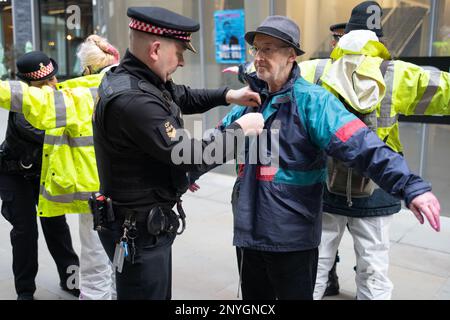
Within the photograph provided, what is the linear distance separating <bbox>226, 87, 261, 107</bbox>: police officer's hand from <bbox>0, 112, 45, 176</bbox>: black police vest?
5.36ft

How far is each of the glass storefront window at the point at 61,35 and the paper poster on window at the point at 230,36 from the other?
11.8ft

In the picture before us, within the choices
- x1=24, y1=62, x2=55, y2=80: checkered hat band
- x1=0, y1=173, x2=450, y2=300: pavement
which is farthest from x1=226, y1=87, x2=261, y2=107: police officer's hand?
x1=0, y1=173, x2=450, y2=300: pavement

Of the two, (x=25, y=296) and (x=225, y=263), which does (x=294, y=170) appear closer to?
(x=225, y=263)

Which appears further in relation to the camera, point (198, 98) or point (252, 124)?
point (198, 98)

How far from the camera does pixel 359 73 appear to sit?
277 centimetres

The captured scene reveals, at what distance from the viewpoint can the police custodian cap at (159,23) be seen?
2.22 meters

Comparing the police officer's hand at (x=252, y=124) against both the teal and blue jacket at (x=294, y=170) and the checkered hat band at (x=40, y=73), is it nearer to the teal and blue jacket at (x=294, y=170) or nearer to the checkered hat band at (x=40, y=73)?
the teal and blue jacket at (x=294, y=170)

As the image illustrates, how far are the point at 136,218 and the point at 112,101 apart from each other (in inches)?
21.9

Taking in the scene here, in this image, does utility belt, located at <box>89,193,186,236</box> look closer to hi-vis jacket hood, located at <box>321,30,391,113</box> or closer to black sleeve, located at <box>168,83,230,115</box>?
black sleeve, located at <box>168,83,230,115</box>

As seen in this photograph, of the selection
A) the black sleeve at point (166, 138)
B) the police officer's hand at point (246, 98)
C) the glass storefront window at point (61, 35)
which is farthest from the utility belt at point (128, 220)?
the glass storefront window at point (61, 35)

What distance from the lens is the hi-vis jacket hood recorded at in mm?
2744

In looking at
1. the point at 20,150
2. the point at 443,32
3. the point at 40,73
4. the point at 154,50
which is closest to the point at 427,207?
the point at 154,50

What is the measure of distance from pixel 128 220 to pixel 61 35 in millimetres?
9278
